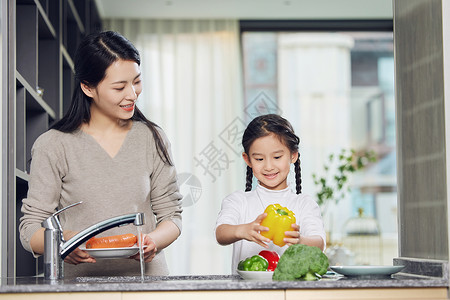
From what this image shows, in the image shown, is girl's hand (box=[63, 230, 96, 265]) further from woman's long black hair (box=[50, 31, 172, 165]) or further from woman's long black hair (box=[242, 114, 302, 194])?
woman's long black hair (box=[242, 114, 302, 194])

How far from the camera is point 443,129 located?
156 cm

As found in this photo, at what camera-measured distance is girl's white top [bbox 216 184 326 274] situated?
194 centimetres

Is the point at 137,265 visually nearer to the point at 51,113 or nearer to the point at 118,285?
the point at 118,285

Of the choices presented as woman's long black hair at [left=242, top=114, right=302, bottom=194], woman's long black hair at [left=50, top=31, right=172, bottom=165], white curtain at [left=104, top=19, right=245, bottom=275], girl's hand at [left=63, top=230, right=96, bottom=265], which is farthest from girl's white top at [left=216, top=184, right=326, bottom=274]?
white curtain at [left=104, top=19, right=245, bottom=275]

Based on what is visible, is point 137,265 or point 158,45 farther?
point 158,45

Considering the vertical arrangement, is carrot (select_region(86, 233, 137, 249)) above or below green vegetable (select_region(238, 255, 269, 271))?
above

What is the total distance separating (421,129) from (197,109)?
3.85m

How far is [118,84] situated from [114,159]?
234 mm

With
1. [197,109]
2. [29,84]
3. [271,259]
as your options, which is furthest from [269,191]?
[197,109]

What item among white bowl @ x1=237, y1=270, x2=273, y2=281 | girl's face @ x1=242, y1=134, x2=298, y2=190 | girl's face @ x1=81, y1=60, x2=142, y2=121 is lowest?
white bowl @ x1=237, y1=270, x2=273, y2=281

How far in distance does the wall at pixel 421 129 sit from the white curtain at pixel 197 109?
348cm

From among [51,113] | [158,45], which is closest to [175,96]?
[158,45]

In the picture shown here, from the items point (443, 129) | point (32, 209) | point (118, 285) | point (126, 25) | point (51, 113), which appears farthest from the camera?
point (126, 25)

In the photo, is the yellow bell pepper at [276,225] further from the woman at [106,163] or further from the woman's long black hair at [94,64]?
the woman's long black hair at [94,64]
